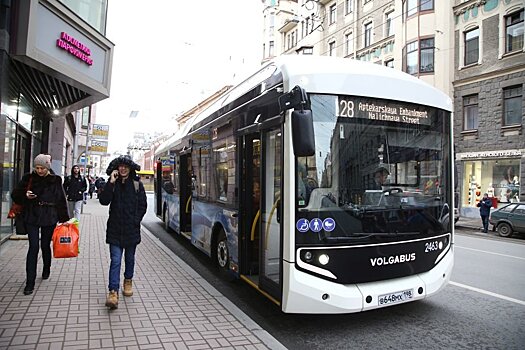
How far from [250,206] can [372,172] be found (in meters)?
1.81

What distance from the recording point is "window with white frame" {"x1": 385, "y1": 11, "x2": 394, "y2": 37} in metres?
26.0

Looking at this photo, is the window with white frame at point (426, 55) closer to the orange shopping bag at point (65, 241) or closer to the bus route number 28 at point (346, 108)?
the bus route number 28 at point (346, 108)

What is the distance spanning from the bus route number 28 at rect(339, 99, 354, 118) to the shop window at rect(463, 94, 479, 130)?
19270mm

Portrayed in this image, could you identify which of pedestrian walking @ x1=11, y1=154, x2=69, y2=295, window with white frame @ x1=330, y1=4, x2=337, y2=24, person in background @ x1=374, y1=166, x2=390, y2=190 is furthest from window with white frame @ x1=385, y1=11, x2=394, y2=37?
pedestrian walking @ x1=11, y1=154, x2=69, y2=295

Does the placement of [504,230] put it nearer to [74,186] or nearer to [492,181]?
[492,181]

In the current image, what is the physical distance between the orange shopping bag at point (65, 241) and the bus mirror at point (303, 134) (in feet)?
11.7

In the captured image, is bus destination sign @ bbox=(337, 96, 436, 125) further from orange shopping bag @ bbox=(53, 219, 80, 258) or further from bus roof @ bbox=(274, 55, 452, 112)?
orange shopping bag @ bbox=(53, 219, 80, 258)

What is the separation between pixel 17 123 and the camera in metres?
9.11

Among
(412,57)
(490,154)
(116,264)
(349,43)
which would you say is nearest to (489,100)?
(490,154)

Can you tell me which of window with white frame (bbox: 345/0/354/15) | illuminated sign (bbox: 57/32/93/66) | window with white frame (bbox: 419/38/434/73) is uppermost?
window with white frame (bbox: 345/0/354/15)

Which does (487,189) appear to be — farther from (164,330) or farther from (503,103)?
(164,330)

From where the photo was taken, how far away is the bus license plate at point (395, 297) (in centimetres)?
446

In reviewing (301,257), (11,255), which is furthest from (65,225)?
(301,257)

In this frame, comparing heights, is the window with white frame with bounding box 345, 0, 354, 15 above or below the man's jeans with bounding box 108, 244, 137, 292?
above
